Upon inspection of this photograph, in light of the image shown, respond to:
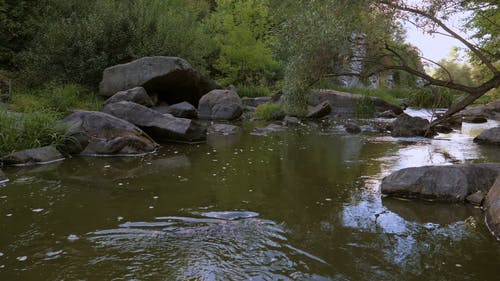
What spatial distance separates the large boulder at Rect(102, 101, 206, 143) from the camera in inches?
471

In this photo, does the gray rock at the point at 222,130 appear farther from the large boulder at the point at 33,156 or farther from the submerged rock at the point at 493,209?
the submerged rock at the point at 493,209

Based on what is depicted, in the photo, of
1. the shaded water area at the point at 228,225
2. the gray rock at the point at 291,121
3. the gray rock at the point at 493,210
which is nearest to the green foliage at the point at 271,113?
the gray rock at the point at 291,121

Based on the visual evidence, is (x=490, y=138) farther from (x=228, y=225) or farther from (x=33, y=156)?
(x=33, y=156)

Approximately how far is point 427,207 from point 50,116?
27.5ft

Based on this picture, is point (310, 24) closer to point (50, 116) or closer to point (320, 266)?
point (50, 116)

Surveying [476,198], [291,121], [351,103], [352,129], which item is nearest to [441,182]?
[476,198]

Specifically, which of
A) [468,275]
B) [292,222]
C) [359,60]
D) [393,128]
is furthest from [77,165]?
[393,128]

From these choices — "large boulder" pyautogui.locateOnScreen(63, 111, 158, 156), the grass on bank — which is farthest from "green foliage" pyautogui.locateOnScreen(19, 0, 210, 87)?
"large boulder" pyautogui.locateOnScreen(63, 111, 158, 156)

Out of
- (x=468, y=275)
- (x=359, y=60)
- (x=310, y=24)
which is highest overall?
(x=310, y=24)

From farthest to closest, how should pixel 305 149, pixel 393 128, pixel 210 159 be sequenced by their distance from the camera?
1. pixel 393 128
2. pixel 305 149
3. pixel 210 159

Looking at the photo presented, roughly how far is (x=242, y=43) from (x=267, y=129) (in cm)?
1442

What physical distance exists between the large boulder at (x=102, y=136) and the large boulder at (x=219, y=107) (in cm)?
789

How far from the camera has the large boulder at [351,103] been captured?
22.1m

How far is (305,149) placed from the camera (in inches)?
458
